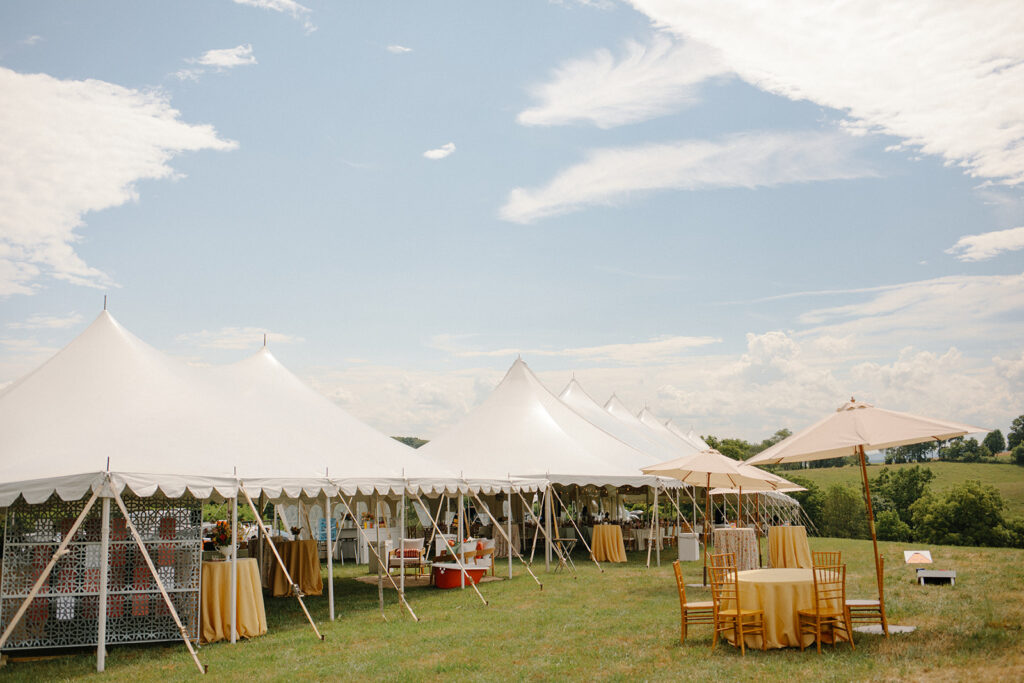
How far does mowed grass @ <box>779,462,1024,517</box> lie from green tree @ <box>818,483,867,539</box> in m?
10.5

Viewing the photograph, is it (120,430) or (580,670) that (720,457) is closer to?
(580,670)

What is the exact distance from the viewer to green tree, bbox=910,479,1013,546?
119ft

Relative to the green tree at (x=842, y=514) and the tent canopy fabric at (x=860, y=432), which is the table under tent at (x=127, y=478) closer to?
the tent canopy fabric at (x=860, y=432)

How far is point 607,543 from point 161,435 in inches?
463

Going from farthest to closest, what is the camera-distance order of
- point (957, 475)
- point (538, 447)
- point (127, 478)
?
point (957, 475), point (538, 447), point (127, 478)

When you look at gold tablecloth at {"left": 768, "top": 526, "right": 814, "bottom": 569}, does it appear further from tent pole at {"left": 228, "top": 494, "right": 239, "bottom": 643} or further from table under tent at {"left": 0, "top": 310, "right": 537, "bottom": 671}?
tent pole at {"left": 228, "top": 494, "right": 239, "bottom": 643}

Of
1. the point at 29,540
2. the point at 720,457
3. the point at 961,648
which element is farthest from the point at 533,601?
the point at 29,540

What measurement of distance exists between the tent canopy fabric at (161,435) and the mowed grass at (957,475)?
46.4m

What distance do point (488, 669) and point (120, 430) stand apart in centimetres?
569

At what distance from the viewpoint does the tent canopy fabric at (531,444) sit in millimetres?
18328

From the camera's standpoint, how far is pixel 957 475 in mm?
57812

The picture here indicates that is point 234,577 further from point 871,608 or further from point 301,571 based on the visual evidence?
point 871,608

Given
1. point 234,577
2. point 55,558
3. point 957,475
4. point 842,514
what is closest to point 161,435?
point 234,577

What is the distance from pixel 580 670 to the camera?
7.73m
